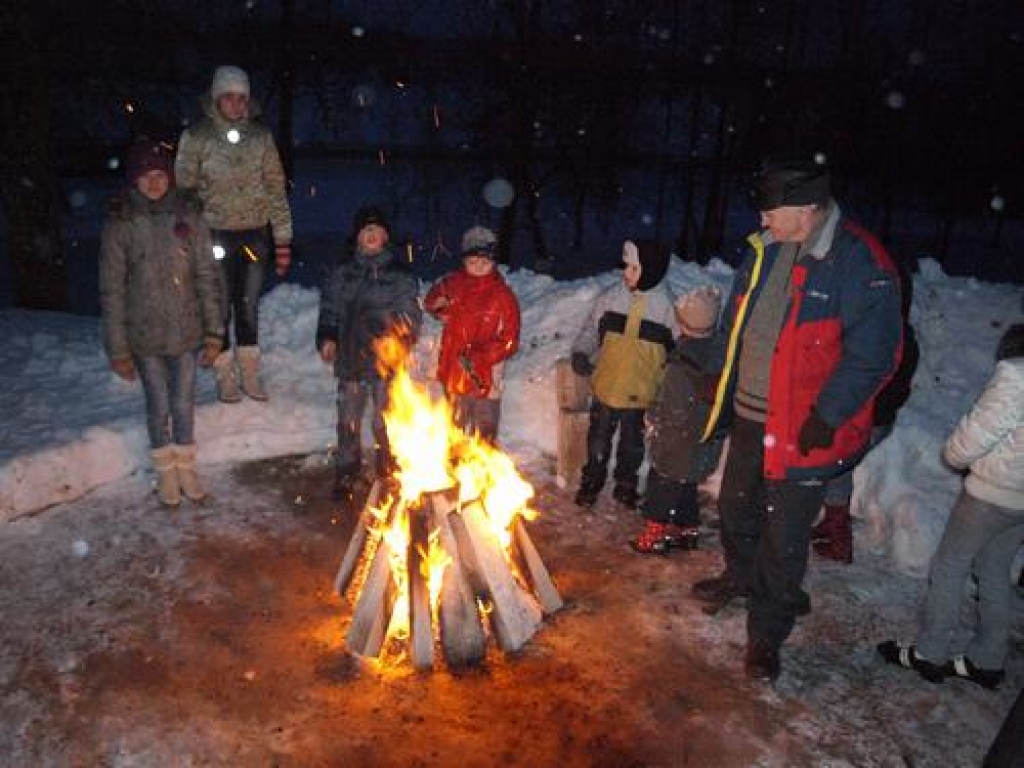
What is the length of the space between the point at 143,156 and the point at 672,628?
459 centimetres

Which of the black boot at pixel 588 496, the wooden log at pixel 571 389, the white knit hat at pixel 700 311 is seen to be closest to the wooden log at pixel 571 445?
the wooden log at pixel 571 389

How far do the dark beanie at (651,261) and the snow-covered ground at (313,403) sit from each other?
2284 mm

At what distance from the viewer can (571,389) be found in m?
6.63

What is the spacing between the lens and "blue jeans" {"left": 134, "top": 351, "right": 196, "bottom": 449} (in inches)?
225

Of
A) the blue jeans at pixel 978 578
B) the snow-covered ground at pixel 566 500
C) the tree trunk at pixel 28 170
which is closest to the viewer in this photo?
the blue jeans at pixel 978 578

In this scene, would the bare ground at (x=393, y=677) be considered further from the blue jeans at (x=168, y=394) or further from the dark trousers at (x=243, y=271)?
the dark trousers at (x=243, y=271)

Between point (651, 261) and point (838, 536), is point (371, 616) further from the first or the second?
point (838, 536)

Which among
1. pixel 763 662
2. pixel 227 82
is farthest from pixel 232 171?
pixel 763 662

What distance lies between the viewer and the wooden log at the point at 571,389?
661 centimetres

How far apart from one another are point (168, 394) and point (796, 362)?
448 cm

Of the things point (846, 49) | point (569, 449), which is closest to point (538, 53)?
point (846, 49)

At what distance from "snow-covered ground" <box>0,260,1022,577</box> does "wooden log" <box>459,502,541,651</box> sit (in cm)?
250

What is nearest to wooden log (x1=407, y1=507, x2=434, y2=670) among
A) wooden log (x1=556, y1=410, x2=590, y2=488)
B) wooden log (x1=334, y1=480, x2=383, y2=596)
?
wooden log (x1=334, y1=480, x2=383, y2=596)

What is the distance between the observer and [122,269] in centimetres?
542
